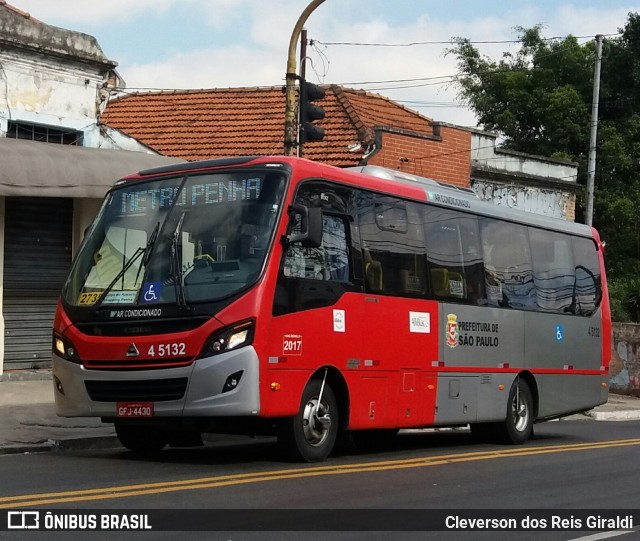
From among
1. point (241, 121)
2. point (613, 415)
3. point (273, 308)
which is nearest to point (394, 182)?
point (273, 308)

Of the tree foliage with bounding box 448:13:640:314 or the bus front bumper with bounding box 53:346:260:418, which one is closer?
the bus front bumper with bounding box 53:346:260:418

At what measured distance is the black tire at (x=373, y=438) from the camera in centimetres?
1488

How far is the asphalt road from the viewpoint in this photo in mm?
8102

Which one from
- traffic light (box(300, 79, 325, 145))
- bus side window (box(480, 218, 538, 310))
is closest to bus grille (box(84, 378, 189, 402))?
bus side window (box(480, 218, 538, 310))

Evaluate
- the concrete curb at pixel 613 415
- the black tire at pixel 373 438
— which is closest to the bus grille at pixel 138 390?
the black tire at pixel 373 438

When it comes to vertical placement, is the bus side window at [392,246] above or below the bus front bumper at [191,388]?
above

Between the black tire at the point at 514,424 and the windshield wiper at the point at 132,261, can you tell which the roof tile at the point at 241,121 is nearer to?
the black tire at the point at 514,424

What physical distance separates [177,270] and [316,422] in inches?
81.1

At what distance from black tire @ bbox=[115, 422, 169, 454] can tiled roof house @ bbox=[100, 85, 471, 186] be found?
13.0 meters

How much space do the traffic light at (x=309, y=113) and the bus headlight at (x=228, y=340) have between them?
6508 millimetres

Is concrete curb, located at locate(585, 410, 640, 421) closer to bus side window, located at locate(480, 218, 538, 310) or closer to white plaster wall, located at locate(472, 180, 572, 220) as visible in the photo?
white plaster wall, located at locate(472, 180, 572, 220)

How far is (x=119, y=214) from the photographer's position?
39.7ft

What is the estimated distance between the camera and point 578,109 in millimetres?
42656

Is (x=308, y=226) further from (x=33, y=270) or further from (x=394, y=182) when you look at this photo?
(x=33, y=270)
